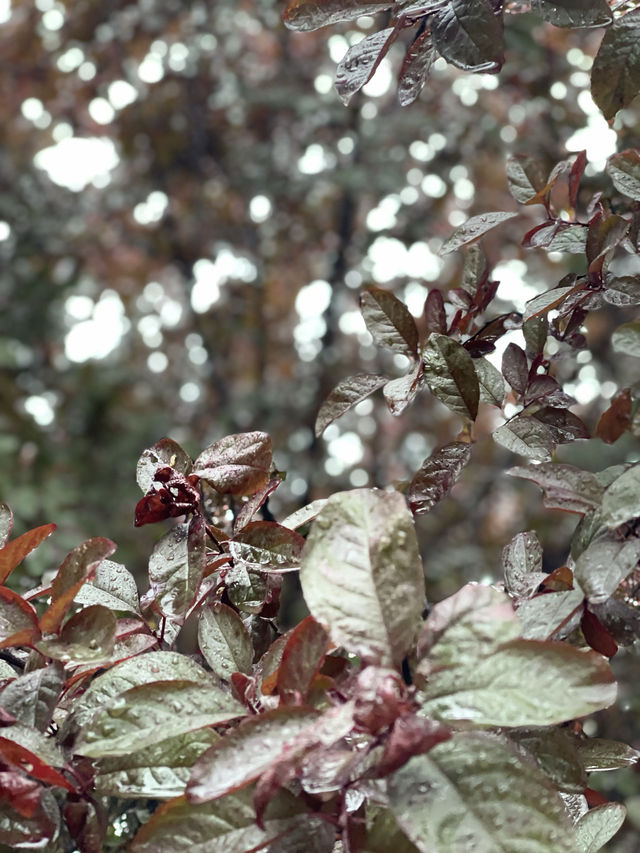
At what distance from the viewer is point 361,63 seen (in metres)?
0.52

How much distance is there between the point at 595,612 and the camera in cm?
43

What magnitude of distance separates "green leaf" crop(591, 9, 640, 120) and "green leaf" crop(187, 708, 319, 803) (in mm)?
403

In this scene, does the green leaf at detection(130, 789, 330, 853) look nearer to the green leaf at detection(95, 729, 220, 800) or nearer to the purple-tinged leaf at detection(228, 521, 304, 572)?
the green leaf at detection(95, 729, 220, 800)

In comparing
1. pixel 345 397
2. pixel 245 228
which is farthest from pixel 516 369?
pixel 245 228

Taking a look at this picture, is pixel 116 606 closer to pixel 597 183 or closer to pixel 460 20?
pixel 460 20

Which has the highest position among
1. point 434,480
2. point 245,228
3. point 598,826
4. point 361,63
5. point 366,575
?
point 361,63

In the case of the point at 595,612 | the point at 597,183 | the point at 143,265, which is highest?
the point at 595,612

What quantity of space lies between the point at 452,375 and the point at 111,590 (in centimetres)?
25

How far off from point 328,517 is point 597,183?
132 cm

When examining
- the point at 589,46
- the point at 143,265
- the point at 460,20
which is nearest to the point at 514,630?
the point at 460,20

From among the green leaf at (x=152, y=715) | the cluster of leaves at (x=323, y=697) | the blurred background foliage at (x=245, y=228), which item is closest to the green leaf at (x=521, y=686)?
the cluster of leaves at (x=323, y=697)

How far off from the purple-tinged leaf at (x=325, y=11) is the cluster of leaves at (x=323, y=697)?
0.28m

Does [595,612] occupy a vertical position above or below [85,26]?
above

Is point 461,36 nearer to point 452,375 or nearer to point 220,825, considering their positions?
point 452,375
